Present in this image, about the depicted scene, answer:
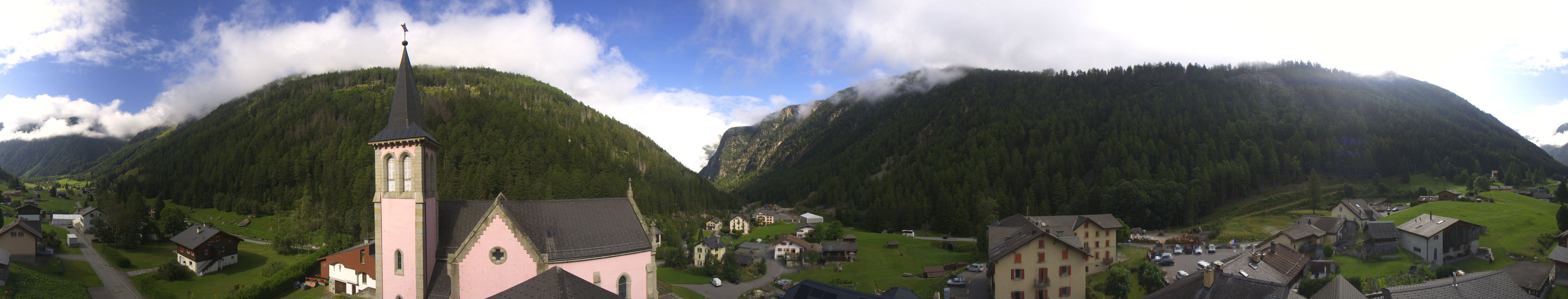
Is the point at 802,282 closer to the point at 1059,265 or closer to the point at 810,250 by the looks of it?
the point at 1059,265

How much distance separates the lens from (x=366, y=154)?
4090 inches

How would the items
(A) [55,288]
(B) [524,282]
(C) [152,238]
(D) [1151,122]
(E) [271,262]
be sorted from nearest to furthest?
(B) [524,282] < (A) [55,288] < (E) [271,262] < (C) [152,238] < (D) [1151,122]

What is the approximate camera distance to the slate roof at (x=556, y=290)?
20891 millimetres

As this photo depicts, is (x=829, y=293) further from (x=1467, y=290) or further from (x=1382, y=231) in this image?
(x=1382, y=231)

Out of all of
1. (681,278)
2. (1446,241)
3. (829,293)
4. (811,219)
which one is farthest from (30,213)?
(1446,241)

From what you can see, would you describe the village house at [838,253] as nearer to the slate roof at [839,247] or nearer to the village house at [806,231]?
the slate roof at [839,247]

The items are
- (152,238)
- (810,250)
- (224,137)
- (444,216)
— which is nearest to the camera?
(444,216)

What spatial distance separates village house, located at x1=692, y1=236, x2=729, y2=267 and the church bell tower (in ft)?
131

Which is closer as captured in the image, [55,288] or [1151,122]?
[55,288]

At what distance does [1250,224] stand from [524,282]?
89.1 m

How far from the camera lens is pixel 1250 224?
255ft

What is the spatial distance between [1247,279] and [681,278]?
46793mm

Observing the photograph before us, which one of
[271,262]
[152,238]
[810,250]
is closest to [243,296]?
[271,262]

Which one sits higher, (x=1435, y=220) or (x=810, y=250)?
(x=1435, y=220)
